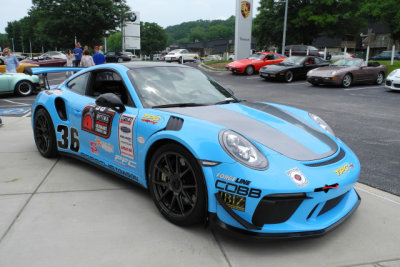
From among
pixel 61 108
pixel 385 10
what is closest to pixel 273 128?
pixel 61 108

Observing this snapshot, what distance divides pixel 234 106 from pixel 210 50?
10288cm

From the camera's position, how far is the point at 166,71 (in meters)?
3.74

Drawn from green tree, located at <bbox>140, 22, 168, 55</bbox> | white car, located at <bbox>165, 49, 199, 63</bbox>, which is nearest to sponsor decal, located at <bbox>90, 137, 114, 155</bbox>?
white car, located at <bbox>165, 49, 199, 63</bbox>

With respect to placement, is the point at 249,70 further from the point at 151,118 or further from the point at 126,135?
the point at 151,118

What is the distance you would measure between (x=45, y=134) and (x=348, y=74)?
13.0m

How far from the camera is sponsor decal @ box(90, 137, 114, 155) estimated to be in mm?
3468

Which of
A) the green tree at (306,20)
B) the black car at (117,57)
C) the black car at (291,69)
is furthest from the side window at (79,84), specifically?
the green tree at (306,20)

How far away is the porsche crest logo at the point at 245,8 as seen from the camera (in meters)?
25.2

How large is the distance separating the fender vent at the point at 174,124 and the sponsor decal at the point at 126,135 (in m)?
0.45

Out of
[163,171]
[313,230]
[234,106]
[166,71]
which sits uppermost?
[166,71]

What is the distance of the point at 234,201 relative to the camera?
2.40 m

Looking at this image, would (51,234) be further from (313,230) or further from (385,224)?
(385,224)

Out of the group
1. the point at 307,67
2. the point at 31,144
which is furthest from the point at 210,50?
the point at 31,144

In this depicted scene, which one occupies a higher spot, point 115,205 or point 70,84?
point 70,84
